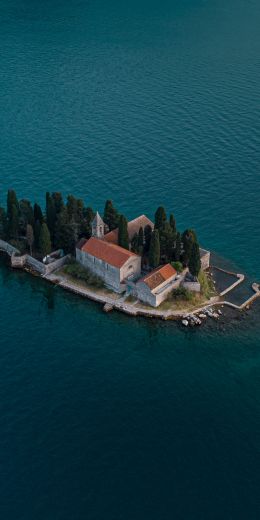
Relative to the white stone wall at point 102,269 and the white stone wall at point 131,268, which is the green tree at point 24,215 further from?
the white stone wall at point 131,268

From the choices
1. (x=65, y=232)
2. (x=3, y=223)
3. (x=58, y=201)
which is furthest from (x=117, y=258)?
(x=3, y=223)

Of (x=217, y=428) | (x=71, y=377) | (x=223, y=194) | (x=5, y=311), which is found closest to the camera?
(x=217, y=428)

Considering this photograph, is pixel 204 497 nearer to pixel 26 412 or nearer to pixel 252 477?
pixel 252 477

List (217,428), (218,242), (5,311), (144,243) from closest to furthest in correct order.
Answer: (217,428), (5,311), (144,243), (218,242)

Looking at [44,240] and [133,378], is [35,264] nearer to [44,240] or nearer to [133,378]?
[44,240]

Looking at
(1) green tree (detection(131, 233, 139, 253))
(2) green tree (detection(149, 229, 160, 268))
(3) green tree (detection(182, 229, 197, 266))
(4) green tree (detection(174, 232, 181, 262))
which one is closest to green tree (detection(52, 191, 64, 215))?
(1) green tree (detection(131, 233, 139, 253))

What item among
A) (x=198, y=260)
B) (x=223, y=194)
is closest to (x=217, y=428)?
(x=198, y=260)

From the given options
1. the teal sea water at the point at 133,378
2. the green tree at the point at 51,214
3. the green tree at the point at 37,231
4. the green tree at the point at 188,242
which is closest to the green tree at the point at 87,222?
the green tree at the point at 51,214
